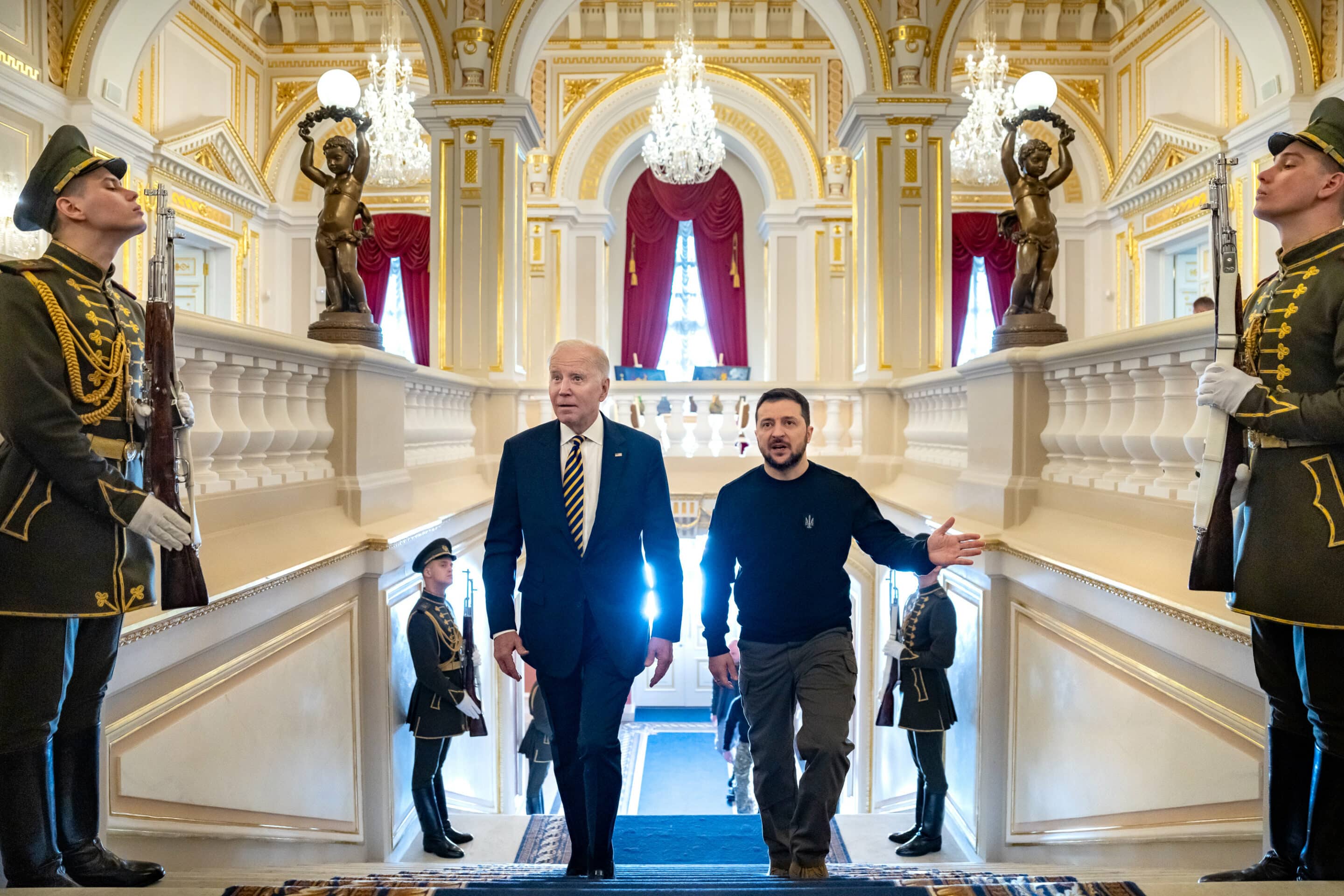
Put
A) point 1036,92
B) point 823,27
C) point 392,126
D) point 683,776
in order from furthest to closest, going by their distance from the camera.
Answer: point 392,126
point 683,776
point 823,27
point 1036,92

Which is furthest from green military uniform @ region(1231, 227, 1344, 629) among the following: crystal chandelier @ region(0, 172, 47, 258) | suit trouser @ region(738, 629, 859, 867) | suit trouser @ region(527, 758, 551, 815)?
crystal chandelier @ region(0, 172, 47, 258)

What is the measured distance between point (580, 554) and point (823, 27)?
599 centimetres

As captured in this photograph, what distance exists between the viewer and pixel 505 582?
3.03 m

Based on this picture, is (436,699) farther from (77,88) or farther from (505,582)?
(77,88)

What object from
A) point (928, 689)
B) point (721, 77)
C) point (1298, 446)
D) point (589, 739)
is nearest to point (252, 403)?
point (589, 739)

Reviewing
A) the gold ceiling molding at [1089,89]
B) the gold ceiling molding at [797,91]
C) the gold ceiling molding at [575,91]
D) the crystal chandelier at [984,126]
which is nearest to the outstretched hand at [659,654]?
the crystal chandelier at [984,126]

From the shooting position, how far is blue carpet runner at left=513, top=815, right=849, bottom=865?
4.95 metres

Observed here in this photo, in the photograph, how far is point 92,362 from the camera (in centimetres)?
206

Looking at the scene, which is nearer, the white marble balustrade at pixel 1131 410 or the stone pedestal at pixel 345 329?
the white marble balustrade at pixel 1131 410

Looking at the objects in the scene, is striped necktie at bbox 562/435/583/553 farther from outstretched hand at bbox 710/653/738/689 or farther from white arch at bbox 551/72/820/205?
white arch at bbox 551/72/820/205

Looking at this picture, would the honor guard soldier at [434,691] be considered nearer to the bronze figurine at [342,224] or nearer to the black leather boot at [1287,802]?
the bronze figurine at [342,224]

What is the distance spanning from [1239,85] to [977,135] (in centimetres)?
259

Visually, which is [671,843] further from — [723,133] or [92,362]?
[723,133]

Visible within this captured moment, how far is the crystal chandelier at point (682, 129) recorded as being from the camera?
10.6m
